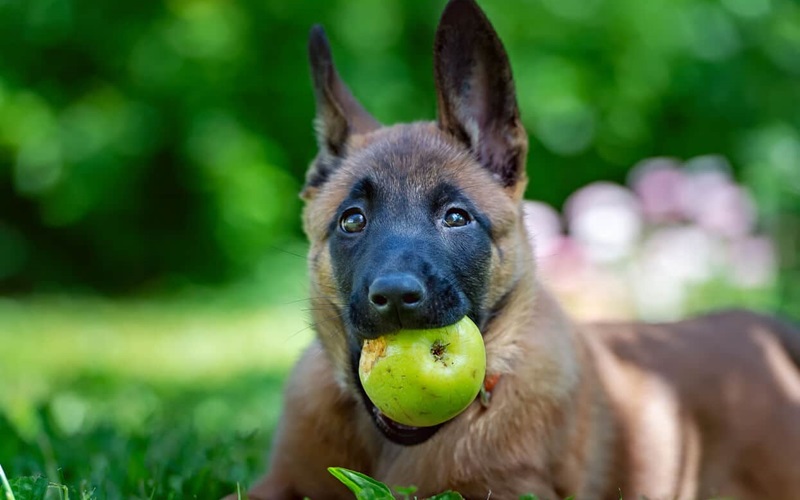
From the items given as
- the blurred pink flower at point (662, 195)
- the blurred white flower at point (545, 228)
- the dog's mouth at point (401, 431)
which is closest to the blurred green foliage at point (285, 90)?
the blurred pink flower at point (662, 195)

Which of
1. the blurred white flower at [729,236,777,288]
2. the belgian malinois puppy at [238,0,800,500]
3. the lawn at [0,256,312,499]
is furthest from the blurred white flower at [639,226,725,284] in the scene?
the belgian malinois puppy at [238,0,800,500]

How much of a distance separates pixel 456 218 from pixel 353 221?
0.35 meters

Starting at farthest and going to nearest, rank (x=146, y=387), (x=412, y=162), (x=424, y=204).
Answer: (x=146, y=387) → (x=412, y=162) → (x=424, y=204)

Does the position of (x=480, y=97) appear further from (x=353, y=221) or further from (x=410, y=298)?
(x=410, y=298)

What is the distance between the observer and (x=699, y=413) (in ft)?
14.0

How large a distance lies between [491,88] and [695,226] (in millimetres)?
5229

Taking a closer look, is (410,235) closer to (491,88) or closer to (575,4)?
(491,88)

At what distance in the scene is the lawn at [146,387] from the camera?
393cm

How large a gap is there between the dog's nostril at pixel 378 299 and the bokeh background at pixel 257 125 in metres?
5.77

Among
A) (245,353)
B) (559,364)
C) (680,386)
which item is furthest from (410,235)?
(245,353)

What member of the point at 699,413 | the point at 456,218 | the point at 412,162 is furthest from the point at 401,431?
the point at 699,413

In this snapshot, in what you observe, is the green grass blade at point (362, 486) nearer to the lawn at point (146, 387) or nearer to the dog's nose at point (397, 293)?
the dog's nose at point (397, 293)

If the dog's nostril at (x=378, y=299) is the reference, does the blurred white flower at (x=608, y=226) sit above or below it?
below

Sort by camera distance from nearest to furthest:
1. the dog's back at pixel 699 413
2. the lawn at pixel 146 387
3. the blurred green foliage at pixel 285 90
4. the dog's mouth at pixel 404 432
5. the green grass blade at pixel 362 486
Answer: the green grass blade at pixel 362 486, the dog's mouth at pixel 404 432, the lawn at pixel 146 387, the dog's back at pixel 699 413, the blurred green foliage at pixel 285 90
